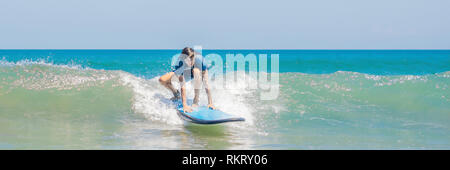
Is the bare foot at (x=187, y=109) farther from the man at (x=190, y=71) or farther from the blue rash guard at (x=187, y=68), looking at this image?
the blue rash guard at (x=187, y=68)

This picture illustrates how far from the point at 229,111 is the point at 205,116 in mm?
2138

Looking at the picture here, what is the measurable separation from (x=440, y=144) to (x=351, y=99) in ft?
14.7

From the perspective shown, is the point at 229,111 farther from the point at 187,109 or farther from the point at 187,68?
the point at 187,68

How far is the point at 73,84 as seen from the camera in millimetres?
11945

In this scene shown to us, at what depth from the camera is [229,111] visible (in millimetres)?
9852

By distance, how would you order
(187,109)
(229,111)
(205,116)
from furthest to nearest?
(229,111)
(187,109)
(205,116)

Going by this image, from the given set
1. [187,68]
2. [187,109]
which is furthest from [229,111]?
[187,68]

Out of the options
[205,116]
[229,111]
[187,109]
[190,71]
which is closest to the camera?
[205,116]

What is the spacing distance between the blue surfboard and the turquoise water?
9.6 inches

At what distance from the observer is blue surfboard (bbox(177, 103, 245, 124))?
749cm

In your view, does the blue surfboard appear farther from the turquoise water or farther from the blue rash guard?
the blue rash guard

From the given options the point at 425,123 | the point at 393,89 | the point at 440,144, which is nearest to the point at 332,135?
the point at 440,144

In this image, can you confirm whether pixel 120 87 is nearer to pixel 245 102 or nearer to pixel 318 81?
pixel 245 102

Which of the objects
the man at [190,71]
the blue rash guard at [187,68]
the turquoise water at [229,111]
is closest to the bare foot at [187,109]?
the man at [190,71]
